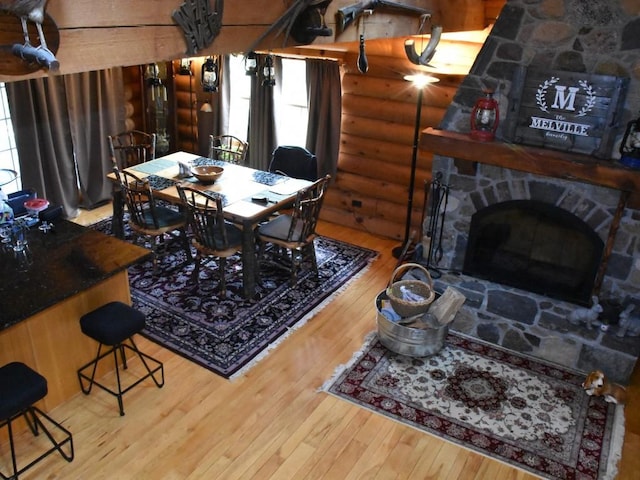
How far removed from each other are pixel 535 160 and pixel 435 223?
1091mm

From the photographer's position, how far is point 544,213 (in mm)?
4469

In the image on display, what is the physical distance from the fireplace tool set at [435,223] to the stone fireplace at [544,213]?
6 cm

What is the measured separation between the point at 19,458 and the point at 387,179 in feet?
14.0

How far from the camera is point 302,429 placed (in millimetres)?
3602

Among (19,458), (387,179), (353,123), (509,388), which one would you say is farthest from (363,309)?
(19,458)

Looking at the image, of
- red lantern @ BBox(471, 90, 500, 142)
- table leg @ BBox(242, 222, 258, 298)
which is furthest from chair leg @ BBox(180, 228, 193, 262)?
red lantern @ BBox(471, 90, 500, 142)

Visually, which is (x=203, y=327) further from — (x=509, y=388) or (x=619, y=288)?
(x=619, y=288)

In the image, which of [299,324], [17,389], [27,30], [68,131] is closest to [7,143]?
[68,131]

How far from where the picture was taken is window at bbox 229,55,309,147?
655 centimetres

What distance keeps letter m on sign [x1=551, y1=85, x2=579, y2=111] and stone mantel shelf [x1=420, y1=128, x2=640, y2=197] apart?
0.32 meters

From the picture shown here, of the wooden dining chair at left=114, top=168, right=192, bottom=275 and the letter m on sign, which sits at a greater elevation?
the letter m on sign

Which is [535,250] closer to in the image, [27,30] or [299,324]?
[299,324]

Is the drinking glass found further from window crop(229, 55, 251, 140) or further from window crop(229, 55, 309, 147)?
window crop(229, 55, 251, 140)

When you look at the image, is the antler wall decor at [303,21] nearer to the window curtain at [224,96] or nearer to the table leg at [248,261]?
the table leg at [248,261]
